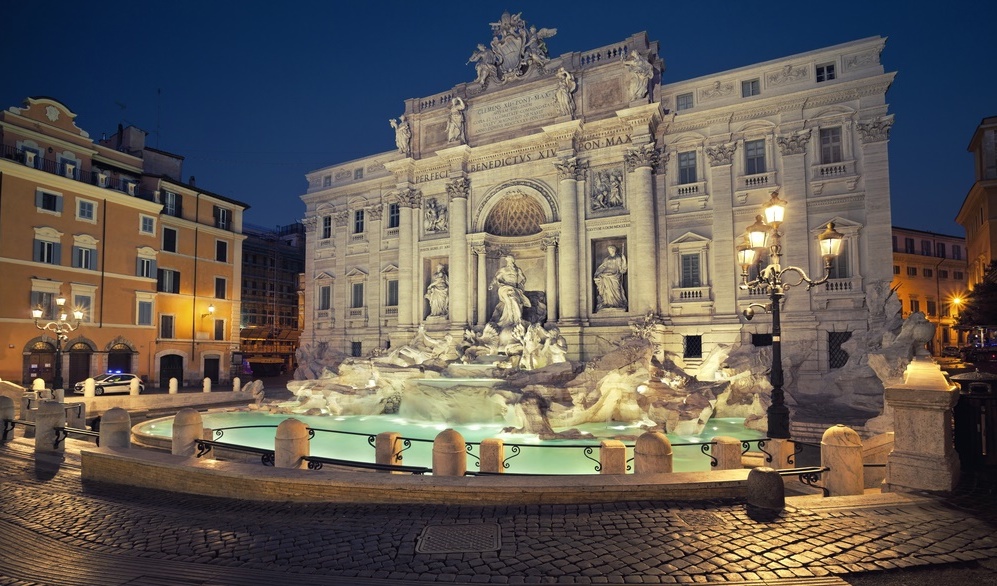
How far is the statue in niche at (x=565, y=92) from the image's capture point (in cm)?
2669

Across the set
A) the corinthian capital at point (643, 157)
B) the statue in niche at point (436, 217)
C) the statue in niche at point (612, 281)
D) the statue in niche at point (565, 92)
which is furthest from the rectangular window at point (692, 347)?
the statue in niche at point (436, 217)

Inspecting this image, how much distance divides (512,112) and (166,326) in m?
25.4

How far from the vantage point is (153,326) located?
33.3 m

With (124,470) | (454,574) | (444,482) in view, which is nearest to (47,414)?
(124,470)

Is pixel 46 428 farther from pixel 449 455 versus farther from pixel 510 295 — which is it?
pixel 510 295

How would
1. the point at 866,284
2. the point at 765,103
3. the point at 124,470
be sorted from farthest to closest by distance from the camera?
the point at 765,103 < the point at 866,284 < the point at 124,470

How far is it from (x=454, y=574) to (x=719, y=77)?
25257 mm

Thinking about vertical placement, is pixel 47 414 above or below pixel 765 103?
below

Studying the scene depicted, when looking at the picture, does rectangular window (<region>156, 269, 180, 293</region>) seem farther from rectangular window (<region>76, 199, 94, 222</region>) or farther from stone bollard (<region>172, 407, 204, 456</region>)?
stone bollard (<region>172, 407, 204, 456</region>)

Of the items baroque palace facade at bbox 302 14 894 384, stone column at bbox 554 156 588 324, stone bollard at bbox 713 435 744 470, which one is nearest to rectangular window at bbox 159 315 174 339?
baroque palace facade at bbox 302 14 894 384

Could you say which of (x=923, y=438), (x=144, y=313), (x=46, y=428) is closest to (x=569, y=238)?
(x=923, y=438)

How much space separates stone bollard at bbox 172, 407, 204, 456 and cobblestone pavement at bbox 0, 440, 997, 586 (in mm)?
2434

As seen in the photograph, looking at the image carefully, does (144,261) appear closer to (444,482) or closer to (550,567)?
(444,482)

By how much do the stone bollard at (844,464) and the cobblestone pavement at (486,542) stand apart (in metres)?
0.99
